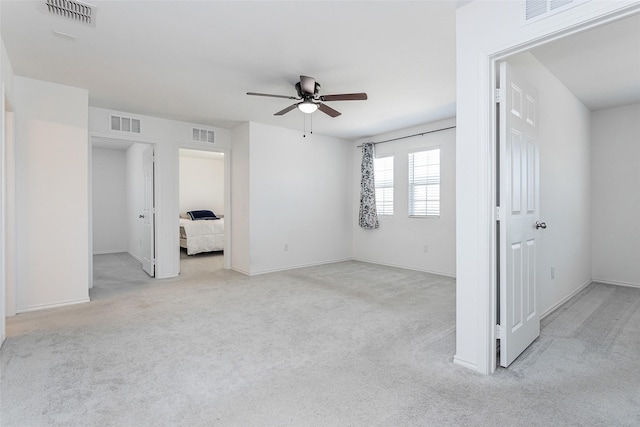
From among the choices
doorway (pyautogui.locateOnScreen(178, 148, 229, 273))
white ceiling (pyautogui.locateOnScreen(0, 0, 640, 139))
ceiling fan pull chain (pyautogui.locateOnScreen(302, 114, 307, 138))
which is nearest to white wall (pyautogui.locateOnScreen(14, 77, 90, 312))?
white ceiling (pyautogui.locateOnScreen(0, 0, 640, 139))

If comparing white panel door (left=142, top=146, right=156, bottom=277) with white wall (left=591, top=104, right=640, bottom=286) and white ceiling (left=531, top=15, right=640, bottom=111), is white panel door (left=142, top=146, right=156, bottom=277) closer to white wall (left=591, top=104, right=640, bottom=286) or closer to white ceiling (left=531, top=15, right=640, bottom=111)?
white ceiling (left=531, top=15, right=640, bottom=111)

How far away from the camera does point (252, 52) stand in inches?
113

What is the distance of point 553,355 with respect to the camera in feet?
7.84

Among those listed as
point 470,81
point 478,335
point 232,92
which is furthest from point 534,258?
point 232,92

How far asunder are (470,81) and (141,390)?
2.84 metres

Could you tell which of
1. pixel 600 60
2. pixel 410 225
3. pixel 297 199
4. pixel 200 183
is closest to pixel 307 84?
pixel 600 60

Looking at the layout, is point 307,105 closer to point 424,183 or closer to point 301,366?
point 301,366

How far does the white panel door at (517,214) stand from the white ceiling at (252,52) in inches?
28.8

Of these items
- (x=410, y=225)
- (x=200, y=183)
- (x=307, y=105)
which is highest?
(x=307, y=105)

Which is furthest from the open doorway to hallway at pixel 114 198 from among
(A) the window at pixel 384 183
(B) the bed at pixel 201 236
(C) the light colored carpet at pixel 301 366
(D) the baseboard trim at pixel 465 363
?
(D) the baseboard trim at pixel 465 363

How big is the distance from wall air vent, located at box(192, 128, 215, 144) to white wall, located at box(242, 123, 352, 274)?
0.79m

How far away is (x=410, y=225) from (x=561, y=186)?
2.47m

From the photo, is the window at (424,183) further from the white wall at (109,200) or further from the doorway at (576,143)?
the white wall at (109,200)

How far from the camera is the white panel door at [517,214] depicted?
2.18 metres
